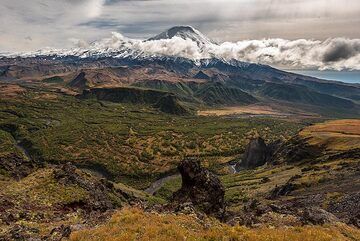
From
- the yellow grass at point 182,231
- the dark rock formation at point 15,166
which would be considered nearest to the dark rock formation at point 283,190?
the dark rock formation at point 15,166

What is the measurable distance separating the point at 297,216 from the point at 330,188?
5582 cm

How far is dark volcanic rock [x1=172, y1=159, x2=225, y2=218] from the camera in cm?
4867

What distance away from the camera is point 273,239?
29688 millimetres

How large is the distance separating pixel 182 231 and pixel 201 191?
760 inches

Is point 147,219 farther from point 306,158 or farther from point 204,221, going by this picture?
point 306,158

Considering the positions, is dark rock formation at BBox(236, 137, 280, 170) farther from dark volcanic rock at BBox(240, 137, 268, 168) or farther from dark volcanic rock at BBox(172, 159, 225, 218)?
dark volcanic rock at BBox(172, 159, 225, 218)

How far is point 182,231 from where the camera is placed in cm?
3122

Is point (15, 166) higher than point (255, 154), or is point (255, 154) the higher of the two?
point (15, 166)

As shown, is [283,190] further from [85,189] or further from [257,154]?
[257,154]

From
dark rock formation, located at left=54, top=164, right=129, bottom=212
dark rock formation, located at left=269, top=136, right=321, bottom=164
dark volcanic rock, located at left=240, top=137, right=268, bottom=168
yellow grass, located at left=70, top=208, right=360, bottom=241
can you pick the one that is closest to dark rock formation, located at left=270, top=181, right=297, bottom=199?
dark rock formation, located at left=54, top=164, right=129, bottom=212

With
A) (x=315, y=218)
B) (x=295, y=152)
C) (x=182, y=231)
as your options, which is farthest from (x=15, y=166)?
(x=295, y=152)

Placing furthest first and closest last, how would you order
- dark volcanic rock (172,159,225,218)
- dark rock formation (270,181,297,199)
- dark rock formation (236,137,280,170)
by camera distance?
dark rock formation (236,137,280,170) → dark rock formation (270,181,297,199) → dark volcanic rock (172,159,225,218)

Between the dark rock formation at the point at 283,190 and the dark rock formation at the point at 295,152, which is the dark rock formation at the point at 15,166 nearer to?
the dark rock formation at the point at 283,190

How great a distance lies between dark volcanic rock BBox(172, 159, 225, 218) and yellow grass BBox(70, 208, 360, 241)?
38.1 feet
